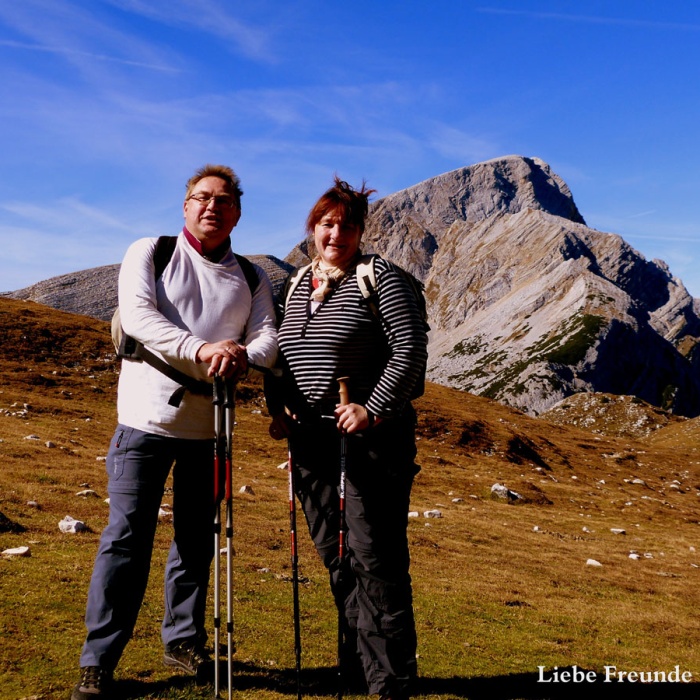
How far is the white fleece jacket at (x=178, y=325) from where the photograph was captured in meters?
5.13

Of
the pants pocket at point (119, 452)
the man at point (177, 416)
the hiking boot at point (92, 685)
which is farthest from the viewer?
the pants pocket at point (119, 452)

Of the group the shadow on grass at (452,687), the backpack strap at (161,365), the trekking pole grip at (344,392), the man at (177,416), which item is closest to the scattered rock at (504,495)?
the shadow on grass at (452,687)

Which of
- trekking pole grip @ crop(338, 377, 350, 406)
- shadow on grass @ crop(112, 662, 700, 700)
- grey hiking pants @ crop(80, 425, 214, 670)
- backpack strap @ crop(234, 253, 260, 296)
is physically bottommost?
shadow on grass @ crop(112, 662, 700, 700)

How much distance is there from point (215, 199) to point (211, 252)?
0.46 meters

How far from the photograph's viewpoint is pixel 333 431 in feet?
17.9

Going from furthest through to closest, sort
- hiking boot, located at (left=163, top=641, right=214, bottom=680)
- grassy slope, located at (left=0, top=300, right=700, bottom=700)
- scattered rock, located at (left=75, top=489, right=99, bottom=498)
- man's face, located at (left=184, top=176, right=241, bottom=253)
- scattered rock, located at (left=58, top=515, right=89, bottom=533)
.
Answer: scattered rock, located at (left=75, top=489, right=99, bottom=498)
scattered rock, located at (left=58, top=515, right=89, bottom=533)
grassy slope, located at (left=0, top=300, right=700, bottom=700)
hiking boot, located at (left=163, top=641, right=214, bottom=680)
man's face, located at (left=184, top=176, right=241, bottom=253)

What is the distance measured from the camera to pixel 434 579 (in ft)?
37.6

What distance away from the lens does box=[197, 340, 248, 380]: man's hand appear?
5027mm

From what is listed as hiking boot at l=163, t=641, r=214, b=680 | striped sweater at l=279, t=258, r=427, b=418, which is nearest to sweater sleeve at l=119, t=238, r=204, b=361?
striped sweater at l=279, t=258, r=427, b=418

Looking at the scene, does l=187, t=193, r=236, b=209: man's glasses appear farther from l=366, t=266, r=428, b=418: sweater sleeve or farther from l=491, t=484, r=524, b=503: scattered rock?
l=491, t=484, r=524, b=503: scattered rock

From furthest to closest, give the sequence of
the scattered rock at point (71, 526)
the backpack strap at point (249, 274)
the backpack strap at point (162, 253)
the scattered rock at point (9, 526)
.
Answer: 1. the scattered rock at point (71, 526)
2. the scattered rock at point (9, 526)
3. the backpack strap at point (249, 274)
4. the backpack strap at point (162, 253)

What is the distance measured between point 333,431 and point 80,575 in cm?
517

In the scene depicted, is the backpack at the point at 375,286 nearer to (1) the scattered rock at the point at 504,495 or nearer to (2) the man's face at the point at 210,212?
(2) the man's face at the point at 210,212

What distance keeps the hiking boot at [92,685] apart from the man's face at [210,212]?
352 cm
